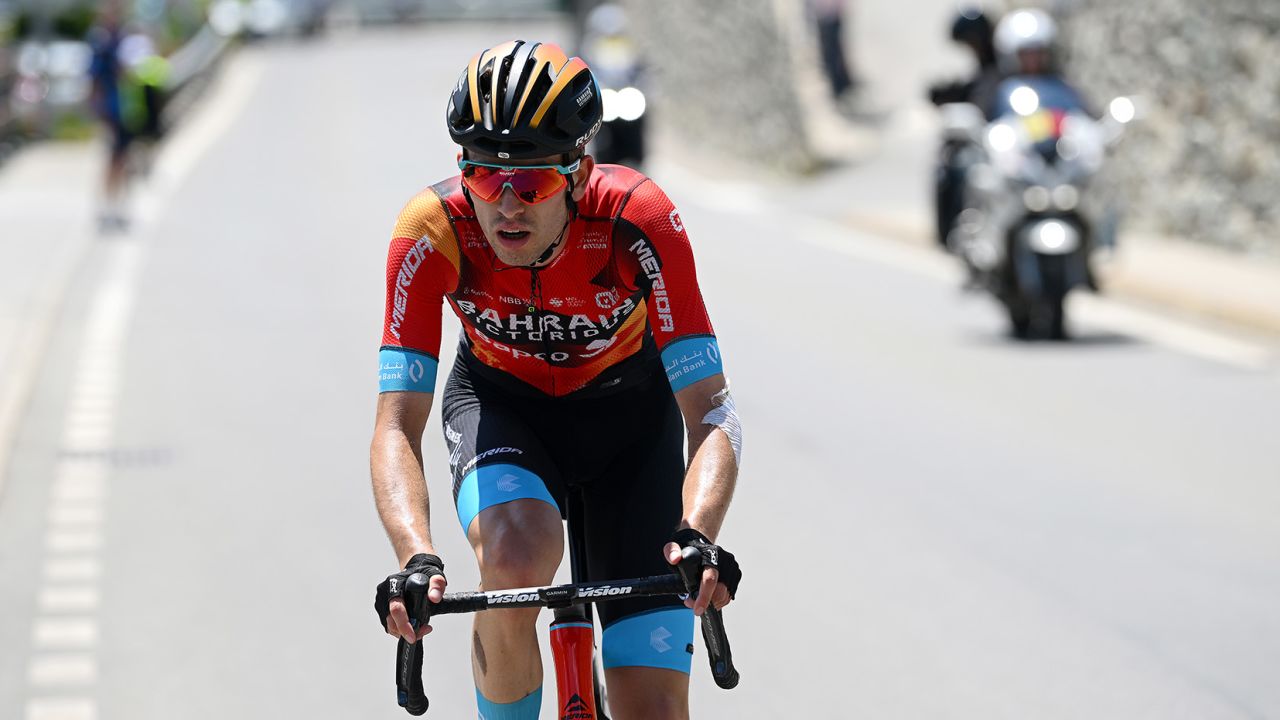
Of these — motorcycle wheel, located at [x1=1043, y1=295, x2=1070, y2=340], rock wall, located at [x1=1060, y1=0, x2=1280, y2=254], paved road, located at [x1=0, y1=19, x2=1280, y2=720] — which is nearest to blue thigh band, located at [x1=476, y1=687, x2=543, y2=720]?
paved road, located at [x1=0, y1=19, x2=1280, y2=720]

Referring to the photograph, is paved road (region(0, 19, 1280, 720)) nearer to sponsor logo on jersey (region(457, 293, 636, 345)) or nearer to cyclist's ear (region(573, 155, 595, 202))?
sponsor logo on jersey (region(457, 293, 636, 345))

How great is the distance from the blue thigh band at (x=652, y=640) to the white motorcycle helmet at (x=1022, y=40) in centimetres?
1005

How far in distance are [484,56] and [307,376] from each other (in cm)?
840

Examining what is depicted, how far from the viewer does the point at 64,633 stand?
7.18m

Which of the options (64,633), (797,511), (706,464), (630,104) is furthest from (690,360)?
(630,104)

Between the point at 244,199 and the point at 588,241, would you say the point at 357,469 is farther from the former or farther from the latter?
the point at 244,199

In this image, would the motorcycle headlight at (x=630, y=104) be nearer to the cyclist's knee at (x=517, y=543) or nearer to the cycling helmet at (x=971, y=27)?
the cycling helmet at (x=971, y=27)

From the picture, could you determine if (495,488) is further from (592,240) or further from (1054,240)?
(1054,240)

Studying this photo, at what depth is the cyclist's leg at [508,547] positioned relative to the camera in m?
4.10

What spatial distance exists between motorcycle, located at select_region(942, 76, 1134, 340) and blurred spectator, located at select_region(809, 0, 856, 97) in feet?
48.0

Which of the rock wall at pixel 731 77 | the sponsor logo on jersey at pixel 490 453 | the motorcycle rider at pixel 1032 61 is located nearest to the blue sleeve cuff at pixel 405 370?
the sponsor logo on jersey at pixel 490 453

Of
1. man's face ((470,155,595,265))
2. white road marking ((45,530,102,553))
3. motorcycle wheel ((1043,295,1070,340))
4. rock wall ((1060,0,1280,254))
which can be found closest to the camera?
man's face ((470,155,595,265))

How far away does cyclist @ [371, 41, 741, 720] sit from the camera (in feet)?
13.5

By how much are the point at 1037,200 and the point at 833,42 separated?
15589 millimetres
